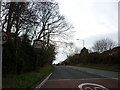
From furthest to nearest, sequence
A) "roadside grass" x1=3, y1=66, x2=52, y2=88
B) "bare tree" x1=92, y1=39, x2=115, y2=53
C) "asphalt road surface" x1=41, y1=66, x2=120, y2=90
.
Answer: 1. "bare tree" x1=92, y1=39, x2=115, y2=53
2. "asphalt road surface" x1=41, y1=66, x2=120, y2=90
3. "roadside grass" x1=3, y1=66, x2=52, y2=88

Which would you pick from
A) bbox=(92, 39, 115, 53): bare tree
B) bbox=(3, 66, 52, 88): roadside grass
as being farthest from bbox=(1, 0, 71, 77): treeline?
bbox=(92, 39, 115, 53): bare tree

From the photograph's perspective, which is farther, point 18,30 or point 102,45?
point 102,45

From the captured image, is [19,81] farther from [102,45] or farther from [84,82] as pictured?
[102,45]

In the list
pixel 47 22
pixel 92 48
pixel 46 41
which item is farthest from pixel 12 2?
pixel 92 48

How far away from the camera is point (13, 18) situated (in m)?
20.0

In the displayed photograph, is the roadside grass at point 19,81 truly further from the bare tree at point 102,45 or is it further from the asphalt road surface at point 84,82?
the bare tree at point 102,45

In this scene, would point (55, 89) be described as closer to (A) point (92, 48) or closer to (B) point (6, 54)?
(B) point (6, 54)

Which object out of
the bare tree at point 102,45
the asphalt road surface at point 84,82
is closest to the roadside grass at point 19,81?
the asphalt road surface at point 84,82

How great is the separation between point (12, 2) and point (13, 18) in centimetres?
224

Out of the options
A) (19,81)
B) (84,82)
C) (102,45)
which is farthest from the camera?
(102,45)

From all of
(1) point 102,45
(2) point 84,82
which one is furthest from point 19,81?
(1) point 102,45

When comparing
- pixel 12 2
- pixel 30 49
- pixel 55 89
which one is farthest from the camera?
pixel 30 49

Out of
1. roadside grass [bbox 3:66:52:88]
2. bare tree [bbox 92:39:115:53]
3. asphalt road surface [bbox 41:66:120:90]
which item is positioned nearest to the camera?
roadside grass [bbox 3:66:52:88]

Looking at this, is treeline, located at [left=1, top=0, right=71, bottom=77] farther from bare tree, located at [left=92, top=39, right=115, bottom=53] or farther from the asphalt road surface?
bare tree, located at [left=92, top=39, right=115, bottom=53]
